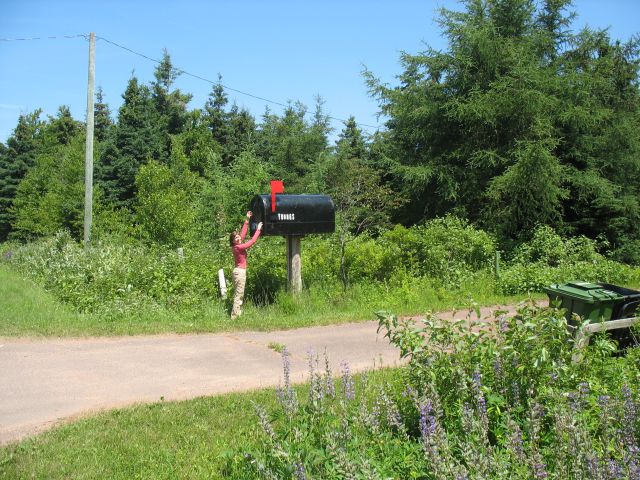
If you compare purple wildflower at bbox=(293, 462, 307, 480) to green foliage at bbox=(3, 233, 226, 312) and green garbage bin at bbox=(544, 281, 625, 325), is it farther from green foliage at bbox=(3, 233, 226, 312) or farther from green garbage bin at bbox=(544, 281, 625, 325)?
green foliage at bbox=(3, 233, 226, 312)

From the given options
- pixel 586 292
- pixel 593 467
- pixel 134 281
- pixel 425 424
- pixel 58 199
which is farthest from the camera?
pixel 58 199

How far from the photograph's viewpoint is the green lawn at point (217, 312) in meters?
8.59

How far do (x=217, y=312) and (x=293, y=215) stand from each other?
7.17 feet

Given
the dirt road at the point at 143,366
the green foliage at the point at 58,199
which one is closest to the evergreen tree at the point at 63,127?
the green foliage at the point at 58,199

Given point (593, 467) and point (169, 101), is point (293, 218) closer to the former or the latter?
point (593, 467)

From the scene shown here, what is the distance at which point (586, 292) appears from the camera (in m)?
6.77

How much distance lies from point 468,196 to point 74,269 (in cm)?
1216

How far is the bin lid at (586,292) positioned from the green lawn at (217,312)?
7.86 ft

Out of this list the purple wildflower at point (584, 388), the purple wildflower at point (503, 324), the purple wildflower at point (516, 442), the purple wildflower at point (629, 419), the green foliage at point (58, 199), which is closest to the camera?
the purple wildflower at point (516, 442)

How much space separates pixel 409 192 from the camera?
19656mm

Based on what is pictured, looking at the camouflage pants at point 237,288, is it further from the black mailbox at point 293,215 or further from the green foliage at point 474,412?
the green foliage at point 474,412

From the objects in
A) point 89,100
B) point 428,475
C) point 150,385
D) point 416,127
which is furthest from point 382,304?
point 89,100

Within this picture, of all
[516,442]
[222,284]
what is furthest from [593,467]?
[222,284]

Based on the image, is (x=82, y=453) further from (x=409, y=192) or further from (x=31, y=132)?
(x=31, y=132)
